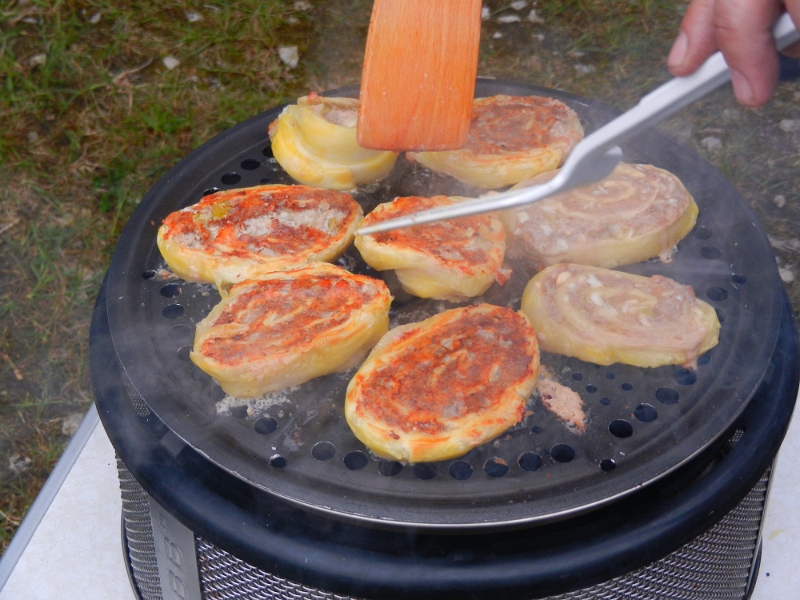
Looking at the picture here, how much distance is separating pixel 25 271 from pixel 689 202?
372 centimetres

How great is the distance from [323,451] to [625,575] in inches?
31.7

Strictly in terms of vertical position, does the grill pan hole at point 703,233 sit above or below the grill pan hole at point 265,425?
above

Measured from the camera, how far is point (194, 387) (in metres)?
1.93

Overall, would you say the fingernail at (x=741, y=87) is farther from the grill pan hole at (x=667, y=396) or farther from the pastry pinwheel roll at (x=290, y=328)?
the pastry pinwheel roll at (x=290, y=328)

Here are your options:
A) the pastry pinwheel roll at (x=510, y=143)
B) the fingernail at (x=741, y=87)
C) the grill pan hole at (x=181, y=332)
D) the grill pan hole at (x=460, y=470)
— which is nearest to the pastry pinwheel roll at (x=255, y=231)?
the grill pan hole at (x=181, y=332)

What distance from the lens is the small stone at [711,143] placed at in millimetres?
4742

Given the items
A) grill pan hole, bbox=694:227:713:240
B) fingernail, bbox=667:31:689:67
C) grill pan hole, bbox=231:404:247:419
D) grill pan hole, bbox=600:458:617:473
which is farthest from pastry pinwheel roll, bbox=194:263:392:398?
grill pan hole, bbox=694:227:713:240

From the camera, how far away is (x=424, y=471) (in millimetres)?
1759

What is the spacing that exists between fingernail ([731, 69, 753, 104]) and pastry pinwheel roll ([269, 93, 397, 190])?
1.13 m

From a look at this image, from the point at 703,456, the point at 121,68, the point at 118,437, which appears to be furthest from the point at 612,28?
the point at 118,437

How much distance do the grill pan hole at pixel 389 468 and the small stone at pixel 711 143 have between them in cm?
379

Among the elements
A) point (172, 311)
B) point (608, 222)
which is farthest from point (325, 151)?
point (608, 222)

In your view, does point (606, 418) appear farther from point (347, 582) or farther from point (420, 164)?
point (420, 164)

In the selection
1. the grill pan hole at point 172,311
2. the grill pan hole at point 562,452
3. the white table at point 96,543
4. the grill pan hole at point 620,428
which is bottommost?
the white table at point 96,543
